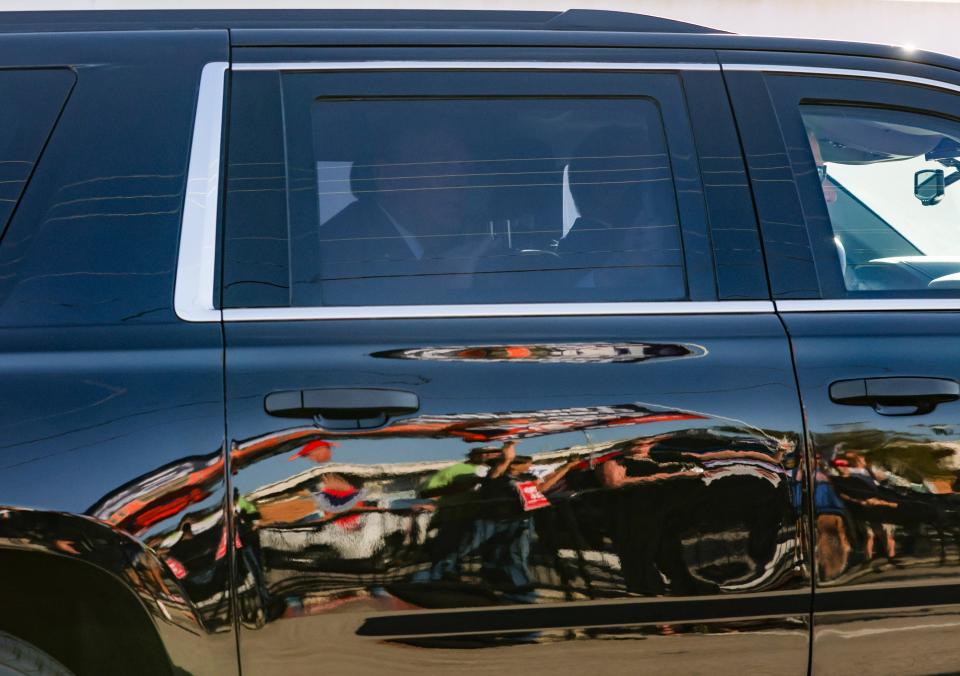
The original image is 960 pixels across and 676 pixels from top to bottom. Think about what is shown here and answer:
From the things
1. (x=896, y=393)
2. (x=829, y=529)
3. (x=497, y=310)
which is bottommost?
(x=829, y=529)

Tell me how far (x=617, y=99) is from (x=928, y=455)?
0.98 metres

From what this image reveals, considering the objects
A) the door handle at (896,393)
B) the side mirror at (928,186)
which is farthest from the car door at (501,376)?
the side mirror at (928,186)

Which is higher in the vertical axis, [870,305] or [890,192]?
[890,192]

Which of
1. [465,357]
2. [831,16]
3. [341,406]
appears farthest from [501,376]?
[831,16]

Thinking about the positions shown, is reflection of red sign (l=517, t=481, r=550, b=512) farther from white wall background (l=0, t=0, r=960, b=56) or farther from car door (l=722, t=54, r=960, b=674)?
white wall background (l=0, t=0, r=960, b=56)

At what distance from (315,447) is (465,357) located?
33 cm

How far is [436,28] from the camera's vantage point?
2199 millimetres

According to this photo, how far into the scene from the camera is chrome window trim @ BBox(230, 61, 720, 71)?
2.05 m

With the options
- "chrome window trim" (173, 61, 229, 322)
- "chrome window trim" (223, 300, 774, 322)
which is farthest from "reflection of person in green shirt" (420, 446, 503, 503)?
"chrome window trim" (173, 61, 229, 322)

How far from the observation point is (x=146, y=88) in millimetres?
2012

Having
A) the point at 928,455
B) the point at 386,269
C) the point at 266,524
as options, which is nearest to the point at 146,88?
the point at 386,269

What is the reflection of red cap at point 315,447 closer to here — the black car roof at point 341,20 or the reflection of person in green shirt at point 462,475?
the reflection of person in green shirt at point 462,475

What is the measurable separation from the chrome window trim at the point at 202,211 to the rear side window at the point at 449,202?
0.04 meters

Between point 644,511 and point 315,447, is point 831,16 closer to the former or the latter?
point 644,511
